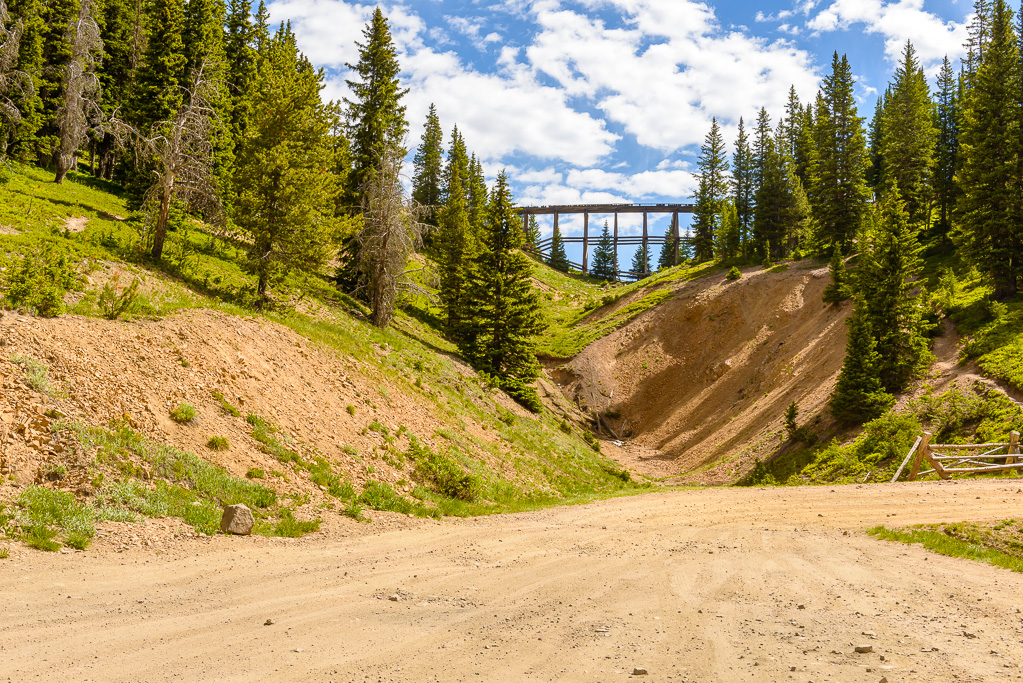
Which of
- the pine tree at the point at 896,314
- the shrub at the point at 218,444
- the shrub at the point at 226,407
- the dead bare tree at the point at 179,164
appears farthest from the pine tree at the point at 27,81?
the pine tree at the point at 896,314

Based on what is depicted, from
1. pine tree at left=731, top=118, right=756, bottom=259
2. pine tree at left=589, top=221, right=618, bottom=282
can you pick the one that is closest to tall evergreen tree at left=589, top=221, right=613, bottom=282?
pine tree at left=589, top=221, right=618, bottom=282

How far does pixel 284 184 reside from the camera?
24719 mm

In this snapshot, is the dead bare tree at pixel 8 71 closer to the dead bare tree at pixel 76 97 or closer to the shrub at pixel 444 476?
the dead bare tree at pixel 76 97

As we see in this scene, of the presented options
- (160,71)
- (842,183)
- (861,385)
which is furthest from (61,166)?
(842,183)

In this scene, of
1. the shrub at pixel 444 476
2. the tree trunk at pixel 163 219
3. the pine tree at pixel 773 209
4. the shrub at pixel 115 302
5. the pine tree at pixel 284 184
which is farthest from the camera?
the pine tree at pixel 773 209

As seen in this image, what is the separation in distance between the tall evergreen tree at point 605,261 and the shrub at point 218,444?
81739 mm

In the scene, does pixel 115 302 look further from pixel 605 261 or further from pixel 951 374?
pixel 605 261

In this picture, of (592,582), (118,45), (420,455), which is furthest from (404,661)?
(118,45)

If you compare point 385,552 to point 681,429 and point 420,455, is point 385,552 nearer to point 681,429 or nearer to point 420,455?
point 420,455

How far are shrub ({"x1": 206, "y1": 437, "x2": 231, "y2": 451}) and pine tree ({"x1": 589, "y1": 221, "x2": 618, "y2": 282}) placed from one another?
81.7 meters

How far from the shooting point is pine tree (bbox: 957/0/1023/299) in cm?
3250

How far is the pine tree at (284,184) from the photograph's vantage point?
24750 mm

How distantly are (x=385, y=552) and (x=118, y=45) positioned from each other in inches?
2123

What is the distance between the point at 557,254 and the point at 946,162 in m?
52.3
